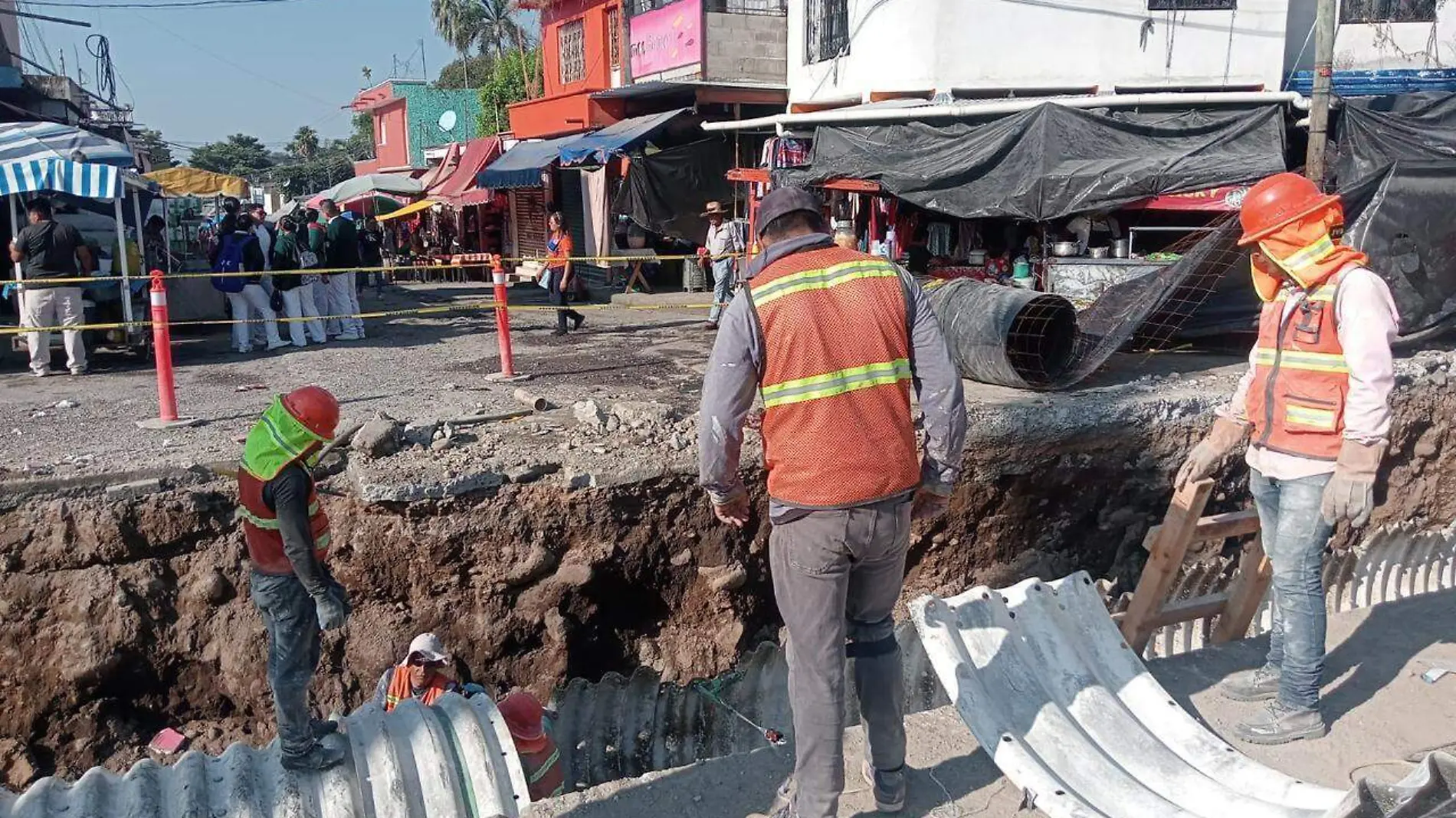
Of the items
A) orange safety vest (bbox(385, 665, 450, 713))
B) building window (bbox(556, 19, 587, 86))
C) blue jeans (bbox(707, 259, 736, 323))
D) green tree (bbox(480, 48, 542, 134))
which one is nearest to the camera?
orange safety vest (bbox(385, 665, 450, 713))

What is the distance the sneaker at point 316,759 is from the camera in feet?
10.9

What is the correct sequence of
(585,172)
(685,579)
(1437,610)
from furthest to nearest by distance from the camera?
(585,172)
(685,579)
(1437,610)

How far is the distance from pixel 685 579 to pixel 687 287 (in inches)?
456

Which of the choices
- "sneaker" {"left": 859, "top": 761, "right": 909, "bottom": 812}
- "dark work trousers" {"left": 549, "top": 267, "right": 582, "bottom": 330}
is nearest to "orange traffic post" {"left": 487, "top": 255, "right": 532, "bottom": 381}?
"dark work trousers" {"left": 549, "top": 267, "right": 582, "bottom": 330}

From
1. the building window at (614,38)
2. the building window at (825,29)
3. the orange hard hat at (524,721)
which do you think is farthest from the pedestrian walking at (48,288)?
the building window at (614,38)

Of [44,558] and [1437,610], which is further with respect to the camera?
[44,558]

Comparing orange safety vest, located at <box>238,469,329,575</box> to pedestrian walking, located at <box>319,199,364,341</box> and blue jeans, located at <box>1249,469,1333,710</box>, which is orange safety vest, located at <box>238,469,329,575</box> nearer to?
blue jeans, located at <box>1249,469,1333,710</box>

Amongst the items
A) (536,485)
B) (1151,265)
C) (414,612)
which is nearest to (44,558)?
(414,612)

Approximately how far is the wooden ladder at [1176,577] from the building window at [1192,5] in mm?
11956

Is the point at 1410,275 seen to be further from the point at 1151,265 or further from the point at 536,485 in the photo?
the point at 536,485

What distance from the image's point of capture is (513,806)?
10.2 ft

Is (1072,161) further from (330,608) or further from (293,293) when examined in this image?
(330,608)

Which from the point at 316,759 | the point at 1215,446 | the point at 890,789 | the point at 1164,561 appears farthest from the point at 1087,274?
the point at 316,759

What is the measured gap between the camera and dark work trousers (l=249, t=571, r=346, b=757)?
3.53m
